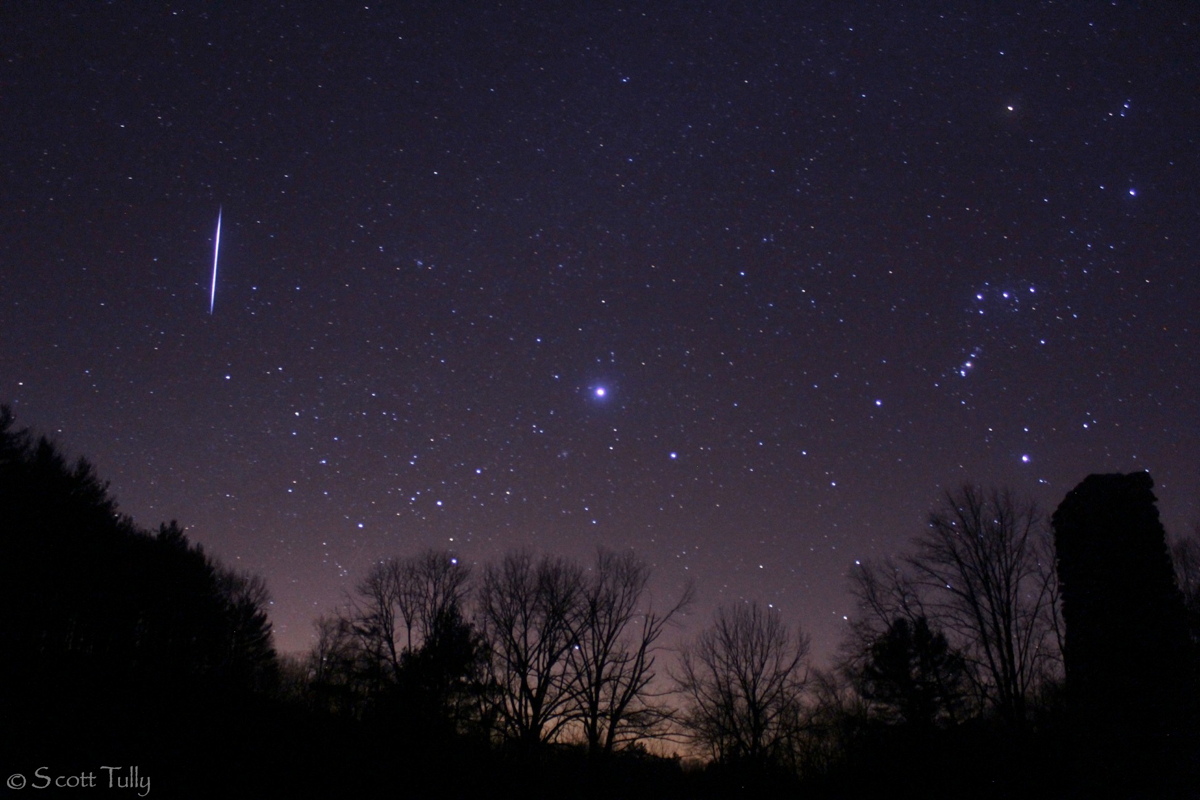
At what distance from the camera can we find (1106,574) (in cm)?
1453

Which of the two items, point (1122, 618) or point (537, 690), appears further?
point (537, 690)

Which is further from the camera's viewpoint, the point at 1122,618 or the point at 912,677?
the point at 912,677

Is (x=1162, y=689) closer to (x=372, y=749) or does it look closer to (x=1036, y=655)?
(x=1036, y=655)

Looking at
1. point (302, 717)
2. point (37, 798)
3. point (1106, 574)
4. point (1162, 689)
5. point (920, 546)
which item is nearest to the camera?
point (37, 798)

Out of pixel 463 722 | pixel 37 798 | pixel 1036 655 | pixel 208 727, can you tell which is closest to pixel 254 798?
pixel 208 727

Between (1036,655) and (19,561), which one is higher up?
(19,561)

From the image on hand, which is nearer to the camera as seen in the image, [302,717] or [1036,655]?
[302,717]

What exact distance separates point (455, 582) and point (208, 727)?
56.5ft

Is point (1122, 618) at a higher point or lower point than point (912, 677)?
higher

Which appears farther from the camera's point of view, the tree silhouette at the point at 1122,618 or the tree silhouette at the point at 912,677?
the tree silhouette at the point at 912,677

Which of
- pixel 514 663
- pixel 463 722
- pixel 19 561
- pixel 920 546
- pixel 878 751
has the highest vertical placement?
pixel 19 561

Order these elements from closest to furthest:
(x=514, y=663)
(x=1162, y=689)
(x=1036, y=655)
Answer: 1. (x=1162, y=689)
2. (x=1036, y=655)
3. (x=514, y=663)

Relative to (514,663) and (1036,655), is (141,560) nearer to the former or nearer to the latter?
(514,663)

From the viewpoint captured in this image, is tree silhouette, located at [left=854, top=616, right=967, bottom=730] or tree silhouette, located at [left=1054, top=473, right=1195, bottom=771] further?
tree silhouette, located at [left=854, top=616, right=967, bottom=730]
